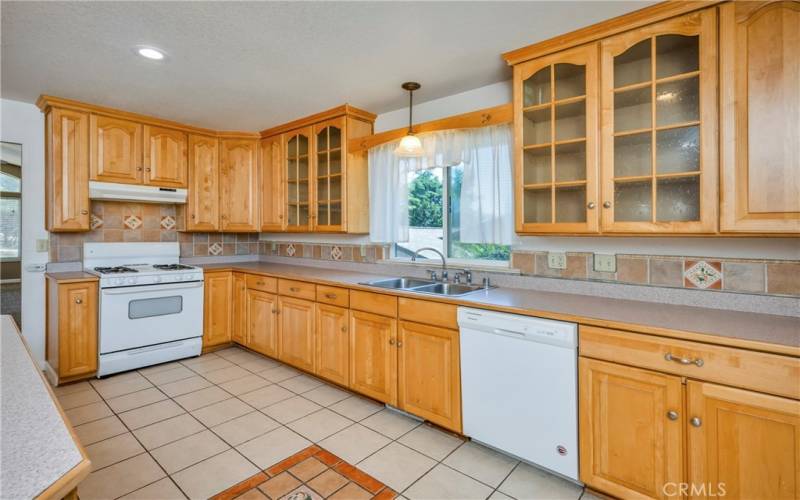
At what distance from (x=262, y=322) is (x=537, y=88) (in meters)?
3.00

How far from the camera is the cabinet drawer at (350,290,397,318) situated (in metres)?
2.55

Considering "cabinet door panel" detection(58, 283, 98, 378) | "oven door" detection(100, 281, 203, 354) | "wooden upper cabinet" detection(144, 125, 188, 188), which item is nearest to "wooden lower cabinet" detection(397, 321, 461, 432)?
"oven door" detection(100, 281, 203, 354)

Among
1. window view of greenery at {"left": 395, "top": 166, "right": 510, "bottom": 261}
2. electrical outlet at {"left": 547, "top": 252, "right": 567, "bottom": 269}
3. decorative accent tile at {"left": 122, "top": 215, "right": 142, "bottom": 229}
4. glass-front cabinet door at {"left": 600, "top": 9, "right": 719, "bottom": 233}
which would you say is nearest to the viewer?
glass-front cabinet door at {"left": 600, "top": 9, "right": 719, "bottom": 233}

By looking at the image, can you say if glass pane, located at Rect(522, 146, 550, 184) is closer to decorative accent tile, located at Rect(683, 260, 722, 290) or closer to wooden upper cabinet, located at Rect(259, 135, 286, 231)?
decorative accent tile, located at Rect(683, 260, 722, 290)

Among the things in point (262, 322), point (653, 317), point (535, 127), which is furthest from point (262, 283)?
point (653, 317)

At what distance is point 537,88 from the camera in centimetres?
231

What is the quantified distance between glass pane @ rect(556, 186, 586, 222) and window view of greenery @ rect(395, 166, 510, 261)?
710 mm

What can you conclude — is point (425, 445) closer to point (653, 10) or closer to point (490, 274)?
point (490, 274)

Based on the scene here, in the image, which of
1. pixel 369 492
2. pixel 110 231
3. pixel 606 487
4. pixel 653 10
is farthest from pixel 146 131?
pixel 606 487

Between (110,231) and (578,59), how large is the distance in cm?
420

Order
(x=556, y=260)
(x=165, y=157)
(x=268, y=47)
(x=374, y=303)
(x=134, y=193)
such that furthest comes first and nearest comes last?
(x=165, y=157), (x=134, y=193), (x=374, y=303), (x=556, y=260), (x=268, y=47)

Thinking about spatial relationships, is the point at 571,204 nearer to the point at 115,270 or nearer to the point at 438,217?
the point at 438,217

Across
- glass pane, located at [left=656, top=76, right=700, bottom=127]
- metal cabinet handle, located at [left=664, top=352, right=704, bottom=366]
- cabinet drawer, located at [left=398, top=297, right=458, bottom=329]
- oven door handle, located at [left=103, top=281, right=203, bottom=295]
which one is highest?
glass pane, located at [left=656, top=76, right=700, bottom=127]

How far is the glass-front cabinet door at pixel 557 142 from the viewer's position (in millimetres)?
2082
